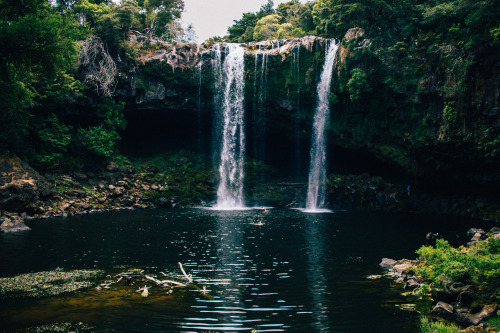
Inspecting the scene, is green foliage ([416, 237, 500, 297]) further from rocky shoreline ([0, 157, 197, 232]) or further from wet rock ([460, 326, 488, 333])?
rocky shoreline ([0, 157, 197, 232])

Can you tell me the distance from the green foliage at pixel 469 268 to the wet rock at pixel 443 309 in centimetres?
58

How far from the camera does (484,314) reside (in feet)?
27.2

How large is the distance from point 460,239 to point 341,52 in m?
19.6

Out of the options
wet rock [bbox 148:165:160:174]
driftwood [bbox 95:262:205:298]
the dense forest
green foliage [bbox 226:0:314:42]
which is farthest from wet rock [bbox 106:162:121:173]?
green foliage [bbox 226:0:314:42]

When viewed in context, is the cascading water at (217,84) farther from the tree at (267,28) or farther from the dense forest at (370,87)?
the tree at (267,28)

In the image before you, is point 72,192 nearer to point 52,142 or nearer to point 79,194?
point 79,194

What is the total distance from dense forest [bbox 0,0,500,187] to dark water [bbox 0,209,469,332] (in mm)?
6956

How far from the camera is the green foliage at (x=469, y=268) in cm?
873

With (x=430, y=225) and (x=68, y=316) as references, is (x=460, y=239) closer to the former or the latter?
(x=430, y=225)

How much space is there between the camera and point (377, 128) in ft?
104

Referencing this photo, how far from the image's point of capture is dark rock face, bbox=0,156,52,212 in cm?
2338

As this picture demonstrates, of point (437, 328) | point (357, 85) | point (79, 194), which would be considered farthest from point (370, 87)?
point (437, 328)

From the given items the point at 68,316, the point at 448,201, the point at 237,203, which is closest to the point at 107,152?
the point at 237,203

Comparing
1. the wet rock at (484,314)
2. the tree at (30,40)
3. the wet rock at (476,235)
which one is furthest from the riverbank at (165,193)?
the wet rock at (484,314)
